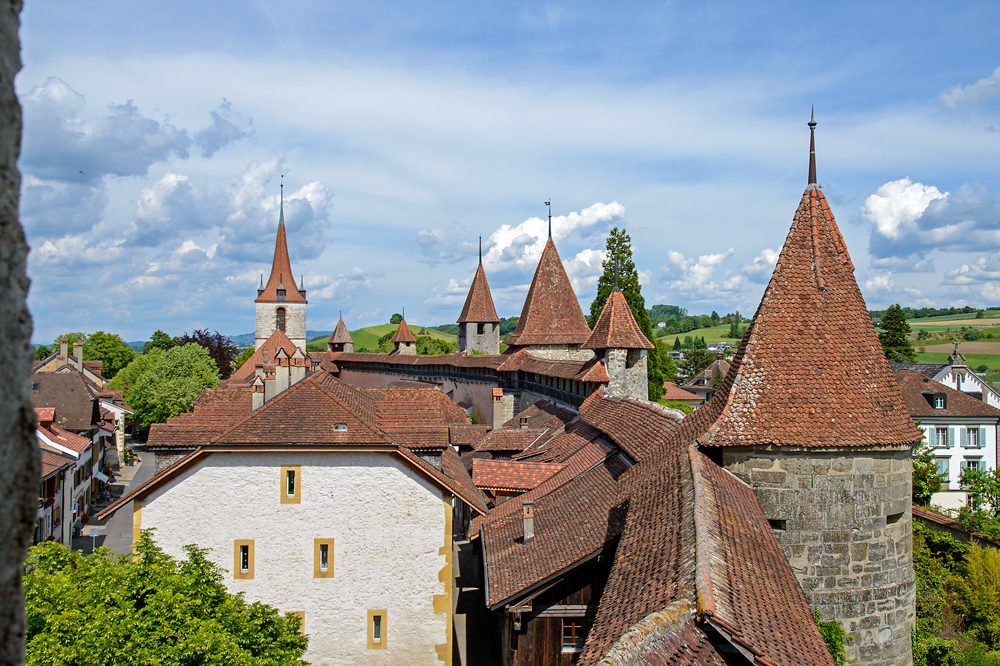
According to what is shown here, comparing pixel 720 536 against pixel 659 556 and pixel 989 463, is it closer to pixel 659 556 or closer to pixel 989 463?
pixel 659 556

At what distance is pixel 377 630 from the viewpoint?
14.3m

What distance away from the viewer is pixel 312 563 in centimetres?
1423

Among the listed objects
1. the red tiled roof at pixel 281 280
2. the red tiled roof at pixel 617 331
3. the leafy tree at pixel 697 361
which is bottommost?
the leafy tree at pixel 697 361

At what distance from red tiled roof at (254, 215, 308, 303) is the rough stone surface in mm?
71179

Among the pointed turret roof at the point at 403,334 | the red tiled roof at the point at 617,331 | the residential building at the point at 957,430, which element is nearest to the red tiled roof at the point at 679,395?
the pointed turret roof at the point at 403,334

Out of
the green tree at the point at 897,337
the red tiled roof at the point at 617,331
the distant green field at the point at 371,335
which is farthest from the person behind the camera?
the distant green field at the point at 371,335

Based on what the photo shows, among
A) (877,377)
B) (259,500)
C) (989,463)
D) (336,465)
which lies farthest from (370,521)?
(989,463)

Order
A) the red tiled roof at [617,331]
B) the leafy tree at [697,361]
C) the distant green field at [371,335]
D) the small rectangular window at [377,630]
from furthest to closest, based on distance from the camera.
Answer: the distant green field at [371,335] < the leafy tree at [697,361] < the red tiled roof at [617,331] < the small rectangular window at [377,630]

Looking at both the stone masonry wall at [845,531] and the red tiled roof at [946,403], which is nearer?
the stone masonry wall at [845,531]

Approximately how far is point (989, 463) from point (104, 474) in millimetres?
48073

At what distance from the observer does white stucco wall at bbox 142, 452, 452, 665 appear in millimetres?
14156

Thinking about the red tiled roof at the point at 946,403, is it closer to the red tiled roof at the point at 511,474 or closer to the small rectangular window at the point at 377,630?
the red tiled roof at the point at 511,474

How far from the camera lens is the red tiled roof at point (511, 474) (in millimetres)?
17953

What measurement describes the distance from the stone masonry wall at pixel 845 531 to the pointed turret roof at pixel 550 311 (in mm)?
31121
